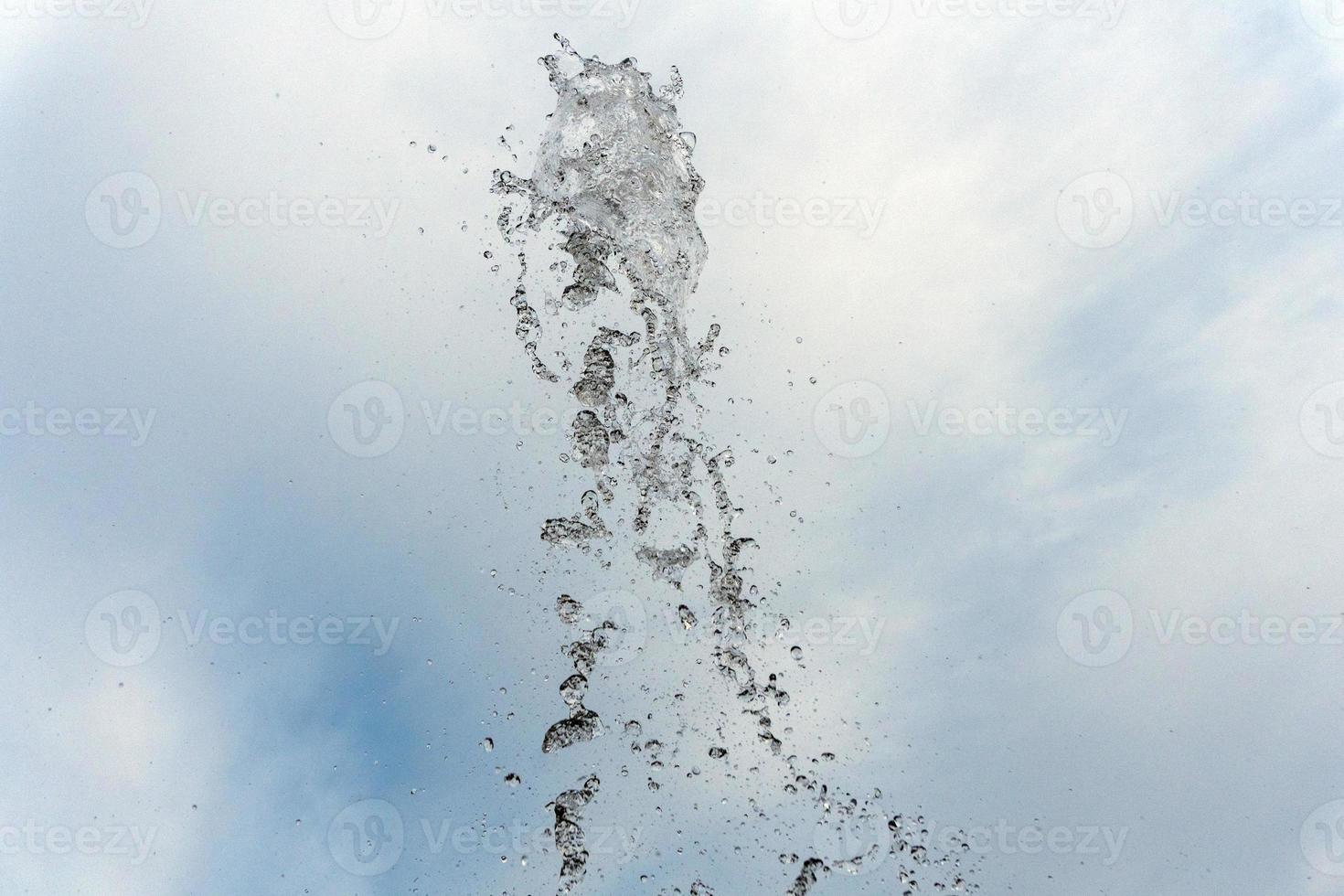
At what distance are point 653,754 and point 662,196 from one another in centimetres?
938

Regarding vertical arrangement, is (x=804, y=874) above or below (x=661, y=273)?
below

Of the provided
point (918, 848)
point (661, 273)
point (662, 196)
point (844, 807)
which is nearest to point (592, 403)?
point (661, 273)

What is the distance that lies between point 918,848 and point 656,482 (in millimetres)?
7752

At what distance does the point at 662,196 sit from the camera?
47.8 feet

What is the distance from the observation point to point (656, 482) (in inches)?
586

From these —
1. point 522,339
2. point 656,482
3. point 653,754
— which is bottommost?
point 653,754

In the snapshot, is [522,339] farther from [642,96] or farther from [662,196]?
[642,96]

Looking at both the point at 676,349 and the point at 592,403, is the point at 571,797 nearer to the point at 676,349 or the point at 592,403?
the point at 592,403

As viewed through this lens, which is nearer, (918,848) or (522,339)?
(522,339)

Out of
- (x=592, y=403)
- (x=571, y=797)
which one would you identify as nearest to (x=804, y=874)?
(x=571, y=797)

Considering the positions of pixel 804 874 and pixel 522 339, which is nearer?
pixel 522 339

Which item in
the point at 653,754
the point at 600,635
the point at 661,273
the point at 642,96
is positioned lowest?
the point at 653,754

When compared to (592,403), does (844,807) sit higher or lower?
lower

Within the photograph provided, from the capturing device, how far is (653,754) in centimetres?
1491
